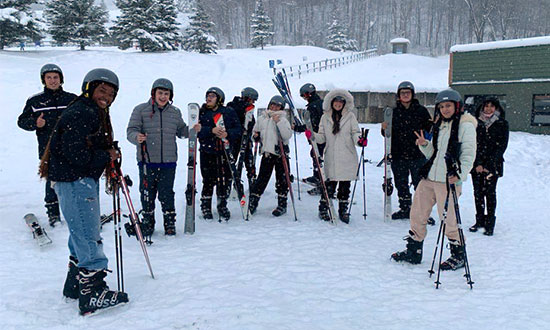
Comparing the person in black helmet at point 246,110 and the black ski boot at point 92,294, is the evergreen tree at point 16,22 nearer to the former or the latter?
the person in black helmet at point 246,110

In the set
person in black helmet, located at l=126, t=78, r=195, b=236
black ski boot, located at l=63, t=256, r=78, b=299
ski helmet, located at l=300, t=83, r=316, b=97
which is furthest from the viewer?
ski helmet, located at l=300, t=83, r=316, b=97

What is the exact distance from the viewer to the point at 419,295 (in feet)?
13.0

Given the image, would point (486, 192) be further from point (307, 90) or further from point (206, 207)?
point (206, 207)

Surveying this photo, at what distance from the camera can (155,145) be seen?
538cm

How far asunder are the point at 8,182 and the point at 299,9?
236ft

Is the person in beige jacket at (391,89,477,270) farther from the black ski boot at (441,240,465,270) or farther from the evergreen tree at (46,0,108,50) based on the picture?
the evergreen tree at (46,0,108,50)

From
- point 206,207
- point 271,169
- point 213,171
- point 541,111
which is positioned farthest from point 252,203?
point 541,111

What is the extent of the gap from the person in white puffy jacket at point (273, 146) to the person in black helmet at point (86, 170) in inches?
131

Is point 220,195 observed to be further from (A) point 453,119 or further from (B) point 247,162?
(A) point 453,119

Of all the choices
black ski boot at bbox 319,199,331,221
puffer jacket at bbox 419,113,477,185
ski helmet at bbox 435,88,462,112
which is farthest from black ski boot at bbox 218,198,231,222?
ski helmet at bbox 435,88,462,112

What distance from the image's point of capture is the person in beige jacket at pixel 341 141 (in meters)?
6.27

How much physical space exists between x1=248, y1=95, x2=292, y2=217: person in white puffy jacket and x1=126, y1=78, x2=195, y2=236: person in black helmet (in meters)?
1.74

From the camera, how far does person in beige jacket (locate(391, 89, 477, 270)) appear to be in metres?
4.36

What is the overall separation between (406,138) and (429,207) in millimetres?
2039
